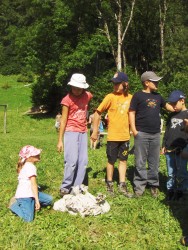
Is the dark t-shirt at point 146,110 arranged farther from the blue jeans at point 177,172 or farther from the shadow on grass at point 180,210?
the shadow on grass at point 180,210

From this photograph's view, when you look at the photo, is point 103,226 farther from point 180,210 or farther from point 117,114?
point 117,114

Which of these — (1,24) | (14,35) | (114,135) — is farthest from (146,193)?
(1,24)

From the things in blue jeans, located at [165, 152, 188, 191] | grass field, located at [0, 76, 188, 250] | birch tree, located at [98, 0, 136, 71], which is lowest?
grass field, located at [0, 76, 188, 250]

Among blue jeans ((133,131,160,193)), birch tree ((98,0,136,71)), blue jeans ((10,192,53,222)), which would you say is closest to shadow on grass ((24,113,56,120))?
birch tree ((98,0,136,71))

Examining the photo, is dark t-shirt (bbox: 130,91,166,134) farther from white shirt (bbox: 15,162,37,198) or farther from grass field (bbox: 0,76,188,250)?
white shirt (bbox: 15,162,37,198)

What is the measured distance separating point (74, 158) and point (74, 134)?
15.2 inches

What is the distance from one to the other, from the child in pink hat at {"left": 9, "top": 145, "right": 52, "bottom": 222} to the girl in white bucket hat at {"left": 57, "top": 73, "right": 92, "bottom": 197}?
0.61m

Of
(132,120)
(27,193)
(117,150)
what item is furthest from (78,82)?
(27,193)

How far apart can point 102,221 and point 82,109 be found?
187cm

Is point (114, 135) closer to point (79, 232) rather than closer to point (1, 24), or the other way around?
point (79, 232)

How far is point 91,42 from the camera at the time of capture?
3042 centimetres

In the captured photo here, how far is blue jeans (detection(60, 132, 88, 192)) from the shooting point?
641cm

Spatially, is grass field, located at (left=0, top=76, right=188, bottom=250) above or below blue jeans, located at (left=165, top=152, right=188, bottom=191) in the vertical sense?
below

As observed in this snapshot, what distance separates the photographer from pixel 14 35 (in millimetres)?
33719
